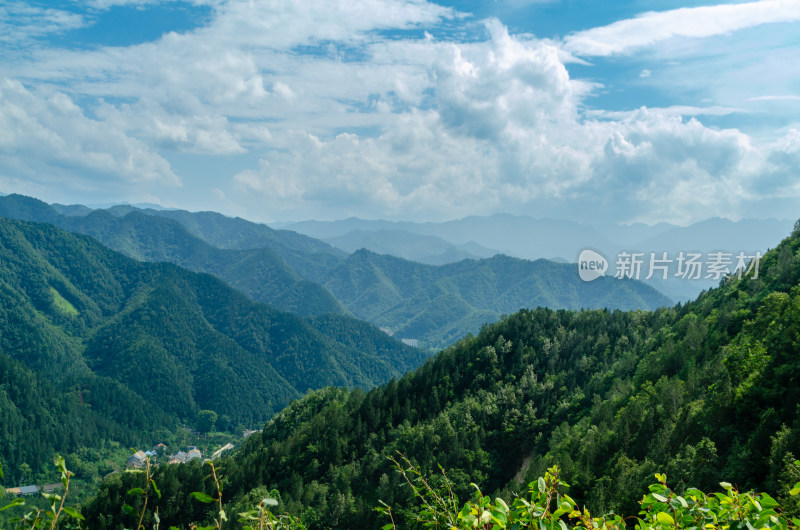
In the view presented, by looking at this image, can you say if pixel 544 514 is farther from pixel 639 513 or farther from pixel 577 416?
pixel 577 416

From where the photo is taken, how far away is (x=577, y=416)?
67375 millimetres

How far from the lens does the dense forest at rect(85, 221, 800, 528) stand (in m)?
35.6

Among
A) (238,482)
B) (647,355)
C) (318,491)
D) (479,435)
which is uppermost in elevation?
(647,355)

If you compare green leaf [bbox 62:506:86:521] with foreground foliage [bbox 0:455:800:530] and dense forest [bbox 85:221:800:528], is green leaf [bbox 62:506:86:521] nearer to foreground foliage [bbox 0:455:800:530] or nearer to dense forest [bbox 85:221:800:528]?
foreground foliage [bbox 0:455:800:530]

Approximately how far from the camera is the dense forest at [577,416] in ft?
117

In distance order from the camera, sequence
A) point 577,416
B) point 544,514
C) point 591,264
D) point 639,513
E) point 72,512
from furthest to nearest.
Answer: point 591,264
point 577,416
point 639,513
point 544,514
point 72,512

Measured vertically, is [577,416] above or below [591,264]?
below

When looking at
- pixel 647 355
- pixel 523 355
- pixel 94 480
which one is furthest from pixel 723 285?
pixel 94 480

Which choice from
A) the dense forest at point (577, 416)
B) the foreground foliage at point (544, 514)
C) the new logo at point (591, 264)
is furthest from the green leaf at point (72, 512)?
the new logo at point (591, 264)

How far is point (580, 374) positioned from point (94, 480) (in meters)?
157

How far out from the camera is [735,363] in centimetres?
4256

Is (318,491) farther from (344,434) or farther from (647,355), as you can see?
(647,355)

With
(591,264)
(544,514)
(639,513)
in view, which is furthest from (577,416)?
(544,514)

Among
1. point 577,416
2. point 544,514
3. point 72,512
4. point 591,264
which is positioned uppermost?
point 591,264
